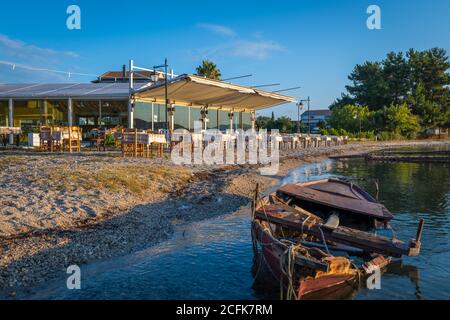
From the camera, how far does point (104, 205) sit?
9961 millimetres

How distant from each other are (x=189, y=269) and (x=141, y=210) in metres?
3.68

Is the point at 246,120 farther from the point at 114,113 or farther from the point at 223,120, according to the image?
the point at 114,113

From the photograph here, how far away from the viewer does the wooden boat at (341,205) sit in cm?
881

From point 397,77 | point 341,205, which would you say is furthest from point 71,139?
point 397,77

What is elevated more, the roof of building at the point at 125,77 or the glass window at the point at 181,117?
the roof of building at the point at 125,77

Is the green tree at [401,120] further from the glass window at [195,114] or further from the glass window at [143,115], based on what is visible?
the glass window at [143,115]

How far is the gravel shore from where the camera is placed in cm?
675

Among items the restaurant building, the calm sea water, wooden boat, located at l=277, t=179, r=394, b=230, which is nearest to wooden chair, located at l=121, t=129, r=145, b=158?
the restaurant building

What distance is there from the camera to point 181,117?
92.8 ft

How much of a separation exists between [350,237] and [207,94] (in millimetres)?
20066

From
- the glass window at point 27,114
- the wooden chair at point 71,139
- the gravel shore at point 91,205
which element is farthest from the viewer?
the glass window at point 27,114

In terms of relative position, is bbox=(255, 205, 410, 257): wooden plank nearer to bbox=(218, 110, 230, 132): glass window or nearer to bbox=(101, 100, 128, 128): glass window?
bbox=(101, 100, 128, 128): glass window

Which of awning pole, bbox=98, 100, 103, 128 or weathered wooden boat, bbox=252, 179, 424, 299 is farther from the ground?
awning pole, bbox=98, 100, 103, 128

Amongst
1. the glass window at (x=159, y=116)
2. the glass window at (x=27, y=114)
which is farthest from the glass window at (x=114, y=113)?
the glass window at (x=27, y=114)
